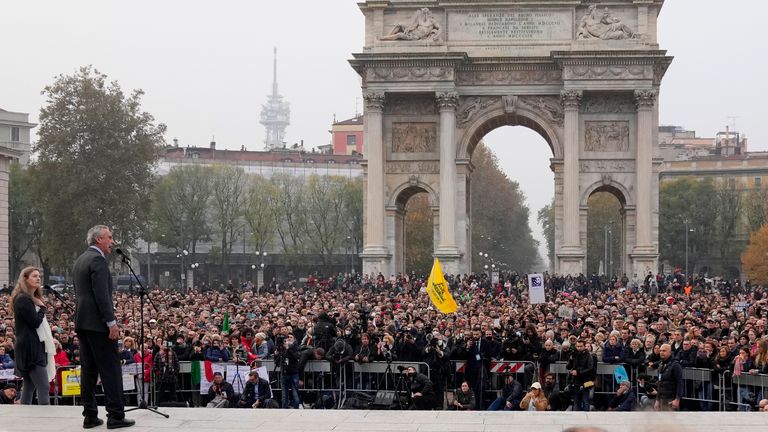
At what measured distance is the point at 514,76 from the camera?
53312 millimetres

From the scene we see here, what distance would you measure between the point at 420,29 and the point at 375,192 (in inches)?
286

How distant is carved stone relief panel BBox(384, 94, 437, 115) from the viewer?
5419 centimetres

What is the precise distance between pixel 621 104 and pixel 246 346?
3440 centimetres

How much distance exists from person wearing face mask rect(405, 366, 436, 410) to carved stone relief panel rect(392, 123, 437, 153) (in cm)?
3592

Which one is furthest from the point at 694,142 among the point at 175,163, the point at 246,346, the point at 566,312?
the point at 246,346

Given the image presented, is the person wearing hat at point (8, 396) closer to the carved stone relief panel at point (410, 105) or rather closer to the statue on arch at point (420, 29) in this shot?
the statue on arch at point (420, 29)

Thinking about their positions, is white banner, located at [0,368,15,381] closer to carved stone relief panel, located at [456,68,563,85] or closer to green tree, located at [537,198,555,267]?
carved stone relief panel, located at [456,68,563,85]

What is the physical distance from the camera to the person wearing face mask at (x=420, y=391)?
18906 millimetres

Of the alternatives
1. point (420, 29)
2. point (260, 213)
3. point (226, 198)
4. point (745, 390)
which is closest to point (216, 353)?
point (745, 390)

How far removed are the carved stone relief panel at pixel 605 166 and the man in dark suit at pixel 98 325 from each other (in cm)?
4320

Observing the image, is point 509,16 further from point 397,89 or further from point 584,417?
point 584,417

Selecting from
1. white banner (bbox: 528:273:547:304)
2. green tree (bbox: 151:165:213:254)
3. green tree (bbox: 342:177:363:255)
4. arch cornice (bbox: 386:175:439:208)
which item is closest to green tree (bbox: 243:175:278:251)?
green tree (bbox: 151:165:213:254)

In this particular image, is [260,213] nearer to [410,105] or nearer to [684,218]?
[684,218]

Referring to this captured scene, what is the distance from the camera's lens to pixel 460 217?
180 ft
